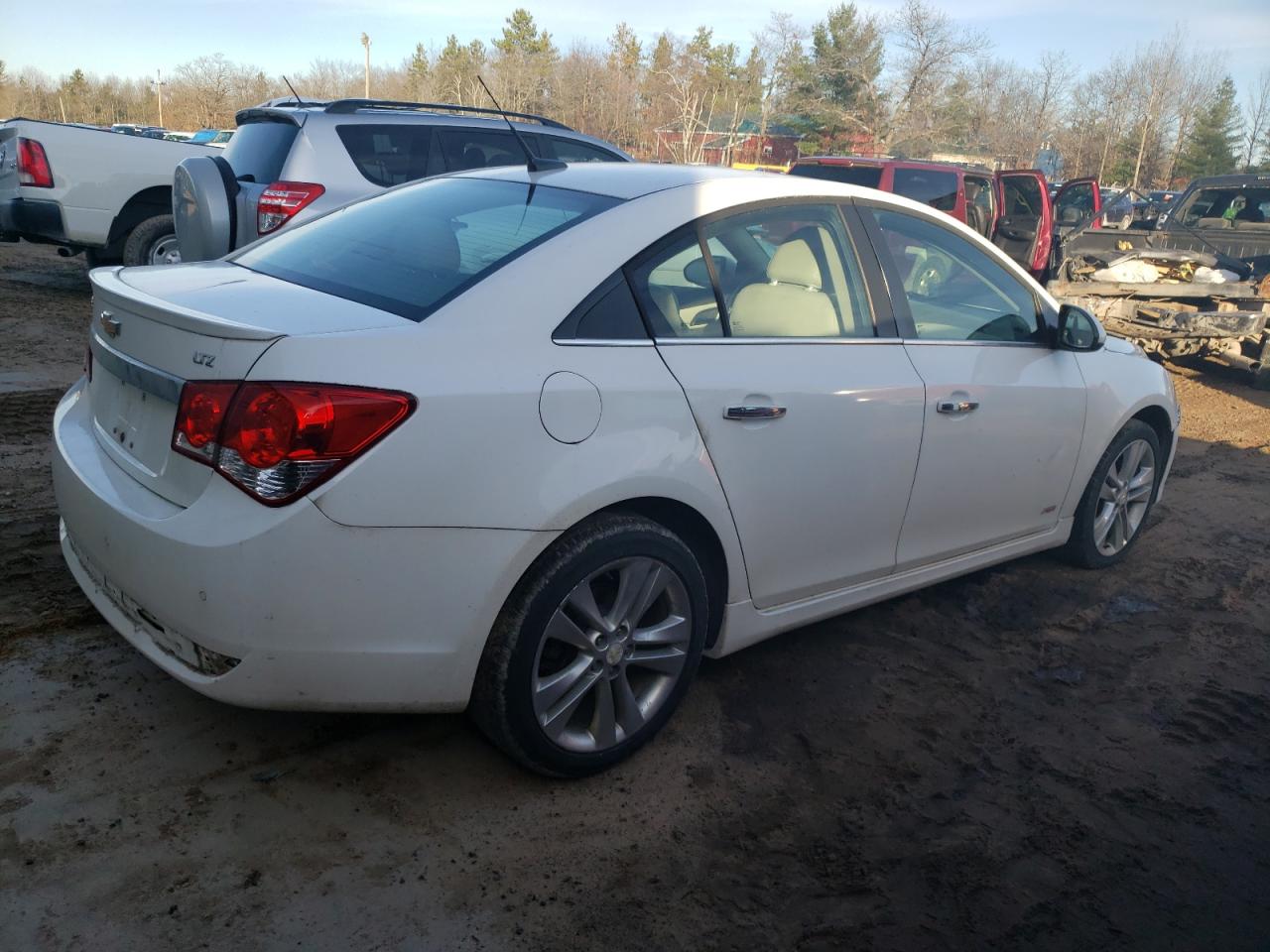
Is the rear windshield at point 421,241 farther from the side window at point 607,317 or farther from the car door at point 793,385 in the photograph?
the car door at point 793,385

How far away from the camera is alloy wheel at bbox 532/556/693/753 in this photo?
272cm

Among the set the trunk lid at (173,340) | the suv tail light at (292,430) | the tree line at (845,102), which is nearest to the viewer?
the suv tail light at (292,430)

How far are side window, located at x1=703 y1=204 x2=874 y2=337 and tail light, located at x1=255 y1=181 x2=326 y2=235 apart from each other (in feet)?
14.1

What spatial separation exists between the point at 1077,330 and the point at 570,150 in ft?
17.3

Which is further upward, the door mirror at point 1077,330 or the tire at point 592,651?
the door mirror at point 1077,330

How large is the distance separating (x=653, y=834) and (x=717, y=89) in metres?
54.9

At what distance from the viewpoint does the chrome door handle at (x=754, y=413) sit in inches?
116

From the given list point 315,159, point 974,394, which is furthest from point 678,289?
point 315,159

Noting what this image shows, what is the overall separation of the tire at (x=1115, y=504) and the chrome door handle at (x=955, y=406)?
46.5 inches

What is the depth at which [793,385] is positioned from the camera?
3.11 m

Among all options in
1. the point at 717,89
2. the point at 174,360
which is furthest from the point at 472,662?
the point at 717,89

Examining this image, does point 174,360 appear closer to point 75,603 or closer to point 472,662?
point 472,662

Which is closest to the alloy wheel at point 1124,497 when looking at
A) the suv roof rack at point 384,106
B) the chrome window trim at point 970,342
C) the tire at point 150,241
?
the chrome window trim at point 970,342

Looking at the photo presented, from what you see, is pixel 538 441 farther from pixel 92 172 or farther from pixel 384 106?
pixel 92 172
